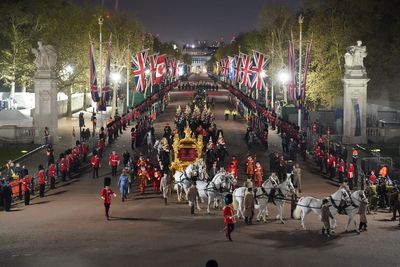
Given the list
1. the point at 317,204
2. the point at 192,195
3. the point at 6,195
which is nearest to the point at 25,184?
the point at 6,195

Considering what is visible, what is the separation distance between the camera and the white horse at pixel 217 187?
23422mm

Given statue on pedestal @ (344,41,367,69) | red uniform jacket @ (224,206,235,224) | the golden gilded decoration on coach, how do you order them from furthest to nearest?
statue on pedestal @ (344,41,367,69), the golden gilded decoration on coach, red uniform jacket @ (224,206,235,224)

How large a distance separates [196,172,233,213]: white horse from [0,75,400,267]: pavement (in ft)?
1.84

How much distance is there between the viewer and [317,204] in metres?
20.7

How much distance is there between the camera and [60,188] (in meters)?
29.6

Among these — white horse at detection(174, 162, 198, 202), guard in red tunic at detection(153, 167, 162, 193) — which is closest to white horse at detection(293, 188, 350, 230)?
white horse at detection(174, 162, 198, 202)

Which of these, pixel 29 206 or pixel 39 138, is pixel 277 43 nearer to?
pixel 39 138

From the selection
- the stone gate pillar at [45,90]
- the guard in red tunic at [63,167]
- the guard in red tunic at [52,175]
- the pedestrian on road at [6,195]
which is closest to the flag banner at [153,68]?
the stone gate pillar at [45,90]

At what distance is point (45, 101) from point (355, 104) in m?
18.7

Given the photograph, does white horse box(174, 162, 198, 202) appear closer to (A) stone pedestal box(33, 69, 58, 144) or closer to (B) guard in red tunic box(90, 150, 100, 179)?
(B) guard in red tunic box(90, 150, 100, 179)

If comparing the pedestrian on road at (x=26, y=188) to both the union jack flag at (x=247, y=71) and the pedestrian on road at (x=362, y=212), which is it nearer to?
the pedestrian on road at (x=362, y=212)

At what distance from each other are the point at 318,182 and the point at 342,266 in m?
14.3

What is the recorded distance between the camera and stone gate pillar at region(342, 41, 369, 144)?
42.9 m

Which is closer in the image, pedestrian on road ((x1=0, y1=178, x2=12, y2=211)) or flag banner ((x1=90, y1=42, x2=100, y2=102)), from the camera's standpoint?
pedestrian on road ((x1=0, y1=178, x2=12, y2=211))
